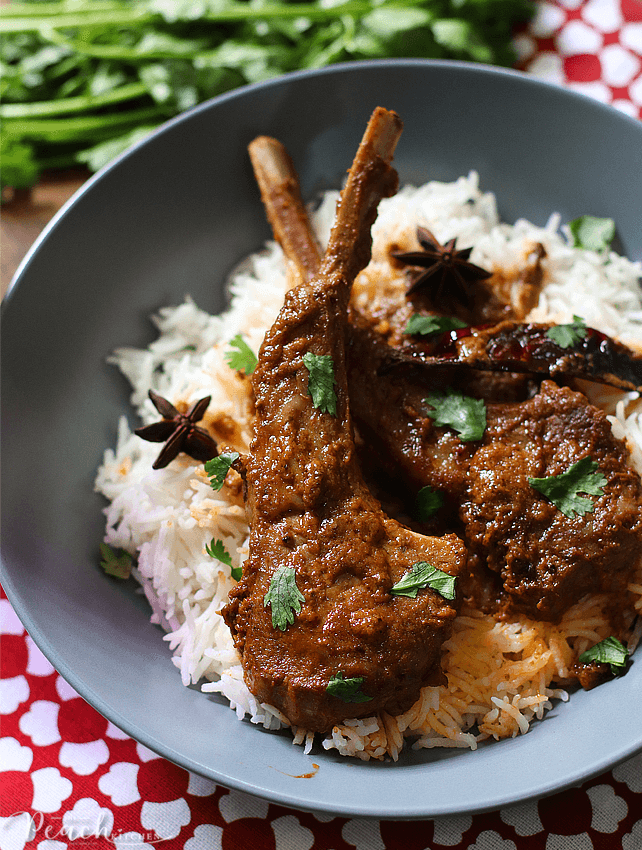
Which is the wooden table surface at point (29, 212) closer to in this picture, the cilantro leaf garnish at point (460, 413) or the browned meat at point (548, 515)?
the cilantro leaf garnish at point (460, 413)

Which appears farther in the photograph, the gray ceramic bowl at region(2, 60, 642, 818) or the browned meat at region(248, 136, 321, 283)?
the browned meat at region(248, 136, 321, 283)

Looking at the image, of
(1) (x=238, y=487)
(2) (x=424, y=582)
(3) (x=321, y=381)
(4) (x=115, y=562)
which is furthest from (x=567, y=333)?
(4) (x=115, y=562)

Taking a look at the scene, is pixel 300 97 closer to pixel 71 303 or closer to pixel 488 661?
pixel 71 303

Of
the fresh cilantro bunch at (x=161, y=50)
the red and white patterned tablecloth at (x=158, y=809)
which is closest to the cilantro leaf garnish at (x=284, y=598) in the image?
the red and white patterned tablecloth at (x=158, y=809)

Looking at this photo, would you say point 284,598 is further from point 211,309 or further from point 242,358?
point 211,309

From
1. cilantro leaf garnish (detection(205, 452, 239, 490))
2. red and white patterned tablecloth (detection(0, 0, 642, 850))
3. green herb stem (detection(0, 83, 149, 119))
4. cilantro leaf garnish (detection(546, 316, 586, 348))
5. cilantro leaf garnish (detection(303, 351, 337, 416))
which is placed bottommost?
red and white patterned tablecloth (detection(0, 0, 642, 850))

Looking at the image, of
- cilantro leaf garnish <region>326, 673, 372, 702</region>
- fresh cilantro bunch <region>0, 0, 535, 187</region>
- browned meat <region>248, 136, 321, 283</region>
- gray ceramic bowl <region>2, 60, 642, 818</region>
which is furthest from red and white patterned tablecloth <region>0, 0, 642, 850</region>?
fresh cilantro bunch <region>0, 0, 535, 187</region>

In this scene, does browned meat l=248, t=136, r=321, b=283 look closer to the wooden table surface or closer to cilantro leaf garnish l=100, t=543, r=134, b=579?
the wooden table surface
